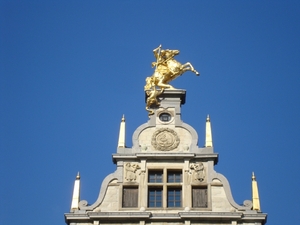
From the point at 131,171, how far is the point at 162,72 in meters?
5.48

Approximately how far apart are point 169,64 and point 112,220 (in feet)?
28.5

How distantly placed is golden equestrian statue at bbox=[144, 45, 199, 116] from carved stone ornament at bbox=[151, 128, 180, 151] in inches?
49.5

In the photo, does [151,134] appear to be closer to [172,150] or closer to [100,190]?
[172,150]

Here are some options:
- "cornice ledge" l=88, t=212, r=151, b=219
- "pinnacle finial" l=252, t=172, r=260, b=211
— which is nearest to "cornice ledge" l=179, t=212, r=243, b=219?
"pinnacle finial" l=252, t=172, r=260, b=211

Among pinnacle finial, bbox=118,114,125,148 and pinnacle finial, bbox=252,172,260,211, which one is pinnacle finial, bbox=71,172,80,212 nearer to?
pinnacle finial, bbox=118,114,125,148

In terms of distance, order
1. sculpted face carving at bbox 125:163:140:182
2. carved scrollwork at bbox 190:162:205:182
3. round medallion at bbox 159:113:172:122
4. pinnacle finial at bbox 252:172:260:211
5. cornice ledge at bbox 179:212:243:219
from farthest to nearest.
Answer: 1. round medallion at bbox 159:113:172:122
2. sculpted face carving at bbox 125:163:140:182
3. carved scrollwork at bbox 190:162:205:182
4. pinnacle finial at bbox 252:172:260:211
5. cornice ledge at bbox 179:212:243:219

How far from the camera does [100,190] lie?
37281 millimetres

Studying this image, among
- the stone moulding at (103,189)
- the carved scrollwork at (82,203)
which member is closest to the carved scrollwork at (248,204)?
the stone moulding at (103,189)

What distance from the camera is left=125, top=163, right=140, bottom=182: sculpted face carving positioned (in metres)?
37.5

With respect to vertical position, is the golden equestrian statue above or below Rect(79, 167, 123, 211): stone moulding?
above

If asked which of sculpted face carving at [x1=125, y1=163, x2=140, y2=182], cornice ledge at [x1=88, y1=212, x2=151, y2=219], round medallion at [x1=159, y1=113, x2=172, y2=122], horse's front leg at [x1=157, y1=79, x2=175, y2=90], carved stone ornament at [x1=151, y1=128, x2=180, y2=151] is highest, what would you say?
horse's front leg at [x1=157, y1=79, x2=175, y2=90]

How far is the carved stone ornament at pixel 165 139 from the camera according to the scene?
125 ft

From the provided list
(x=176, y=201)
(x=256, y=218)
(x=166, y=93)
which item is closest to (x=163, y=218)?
(x=176, y=201)

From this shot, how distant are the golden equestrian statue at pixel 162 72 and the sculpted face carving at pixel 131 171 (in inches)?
118
